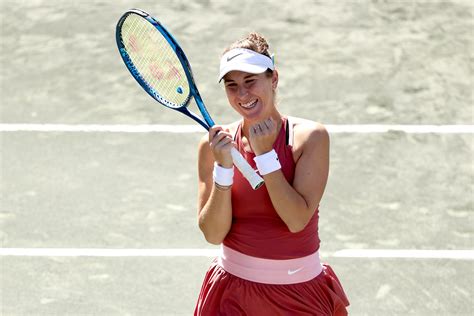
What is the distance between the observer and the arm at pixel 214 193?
5.03 meters

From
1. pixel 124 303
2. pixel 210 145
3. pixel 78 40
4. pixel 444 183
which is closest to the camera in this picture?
pixel 210 145

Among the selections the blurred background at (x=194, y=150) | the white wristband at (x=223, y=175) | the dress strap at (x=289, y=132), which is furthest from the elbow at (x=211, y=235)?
the blurred background at (x=194, y=150)

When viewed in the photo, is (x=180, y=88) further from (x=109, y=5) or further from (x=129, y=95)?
(x=109, y=5)

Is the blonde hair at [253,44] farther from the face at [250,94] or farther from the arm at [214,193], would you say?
the arm at [214,193]

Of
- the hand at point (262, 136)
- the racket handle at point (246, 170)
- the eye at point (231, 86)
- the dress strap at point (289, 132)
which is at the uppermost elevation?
the eye at point (231, 86)

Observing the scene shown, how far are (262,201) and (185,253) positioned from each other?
3.11 meters

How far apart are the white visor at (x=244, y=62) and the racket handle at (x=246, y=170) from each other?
1.19 feet

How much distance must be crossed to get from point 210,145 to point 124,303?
2784mm

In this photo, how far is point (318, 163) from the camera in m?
5.15

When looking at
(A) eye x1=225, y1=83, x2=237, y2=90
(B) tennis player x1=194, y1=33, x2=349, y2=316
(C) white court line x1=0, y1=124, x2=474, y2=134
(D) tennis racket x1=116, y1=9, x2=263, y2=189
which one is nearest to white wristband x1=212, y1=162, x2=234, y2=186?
(B) tennis player x1=194, y1=33, x2=349, y2=316

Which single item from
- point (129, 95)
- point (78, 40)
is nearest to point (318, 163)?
point (129, 95)

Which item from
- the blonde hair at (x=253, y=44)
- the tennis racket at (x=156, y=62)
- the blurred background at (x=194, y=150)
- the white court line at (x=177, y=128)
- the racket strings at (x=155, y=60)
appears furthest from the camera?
the white court line at (x=177, y=128)

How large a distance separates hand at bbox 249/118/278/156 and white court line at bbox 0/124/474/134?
490cm

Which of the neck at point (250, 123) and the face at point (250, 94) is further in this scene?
the neck at point (250, 123)
